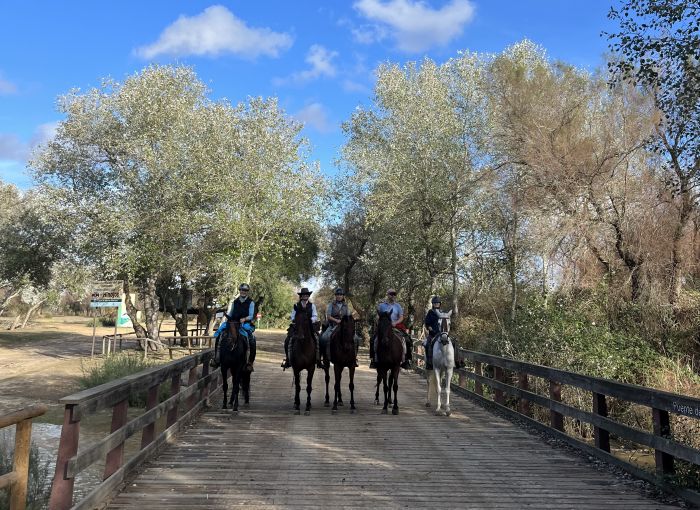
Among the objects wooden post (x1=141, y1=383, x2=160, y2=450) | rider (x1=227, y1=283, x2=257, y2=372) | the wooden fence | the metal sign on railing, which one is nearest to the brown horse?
rider (x1=227, y1=283, x2=257, y2=372)

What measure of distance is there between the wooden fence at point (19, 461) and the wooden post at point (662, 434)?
583 centimetres

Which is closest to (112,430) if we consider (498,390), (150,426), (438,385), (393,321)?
(150,426)

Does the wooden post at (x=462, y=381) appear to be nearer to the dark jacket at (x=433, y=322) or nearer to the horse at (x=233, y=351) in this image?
the dark jacket at (x=433, y=322)

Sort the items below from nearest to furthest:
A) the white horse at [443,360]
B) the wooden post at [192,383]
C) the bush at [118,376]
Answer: the wooden post at [192,383], the white horse at [443,360], the bush at [118,376]

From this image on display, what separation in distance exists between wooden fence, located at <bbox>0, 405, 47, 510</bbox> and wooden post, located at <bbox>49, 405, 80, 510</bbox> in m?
0.31

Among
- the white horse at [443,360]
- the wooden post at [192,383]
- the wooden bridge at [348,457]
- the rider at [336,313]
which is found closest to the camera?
the wooden bridge at [348,457]

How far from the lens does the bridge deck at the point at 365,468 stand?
18.0 feet

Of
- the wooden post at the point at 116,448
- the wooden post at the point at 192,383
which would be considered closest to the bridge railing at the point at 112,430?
the wooden post at the point at 116,448

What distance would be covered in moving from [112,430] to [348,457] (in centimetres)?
287

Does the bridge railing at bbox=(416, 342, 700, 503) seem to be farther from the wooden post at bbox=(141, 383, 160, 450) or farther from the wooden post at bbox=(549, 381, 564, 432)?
the wooden post at bbox=(141, 383, 160, 450)

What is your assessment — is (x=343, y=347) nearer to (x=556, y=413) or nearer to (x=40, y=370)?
(x=556, y=413)

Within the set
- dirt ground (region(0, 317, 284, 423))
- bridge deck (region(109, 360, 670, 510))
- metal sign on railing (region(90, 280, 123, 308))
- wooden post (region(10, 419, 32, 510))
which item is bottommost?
dirt ground (region(0, 317, 284, 423))

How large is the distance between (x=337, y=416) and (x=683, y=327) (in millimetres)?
9180

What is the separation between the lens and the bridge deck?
549cm
